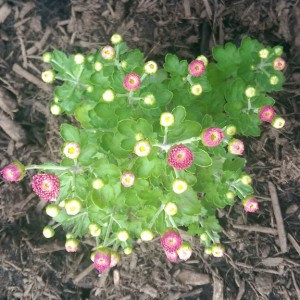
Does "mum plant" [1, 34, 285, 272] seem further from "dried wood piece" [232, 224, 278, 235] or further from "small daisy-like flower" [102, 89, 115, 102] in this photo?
"dried wood piece" [232, 224, 278, 235]

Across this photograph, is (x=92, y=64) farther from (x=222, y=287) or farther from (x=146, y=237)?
(x=222, y=287)

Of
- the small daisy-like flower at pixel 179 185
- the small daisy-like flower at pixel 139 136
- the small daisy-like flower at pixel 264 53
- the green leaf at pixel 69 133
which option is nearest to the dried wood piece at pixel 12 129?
the green leaf at pixel 69 133

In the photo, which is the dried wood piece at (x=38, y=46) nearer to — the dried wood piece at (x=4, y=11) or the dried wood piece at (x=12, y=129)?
the dried wood piece at (x=4, y=11)

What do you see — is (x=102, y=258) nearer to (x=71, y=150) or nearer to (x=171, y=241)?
(x=171, y=241)

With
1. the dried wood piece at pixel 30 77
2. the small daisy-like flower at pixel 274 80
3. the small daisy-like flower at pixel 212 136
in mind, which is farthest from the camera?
the dried wood piece at pixel 30 77

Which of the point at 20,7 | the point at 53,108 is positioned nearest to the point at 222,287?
the point at 53,108

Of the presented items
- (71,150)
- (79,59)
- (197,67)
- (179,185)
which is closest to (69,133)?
(71,150)
